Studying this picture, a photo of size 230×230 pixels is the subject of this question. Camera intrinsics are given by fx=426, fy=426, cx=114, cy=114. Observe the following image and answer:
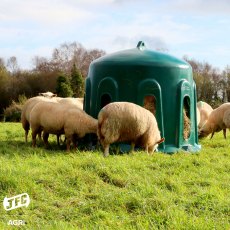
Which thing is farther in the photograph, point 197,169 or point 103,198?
point 197,169

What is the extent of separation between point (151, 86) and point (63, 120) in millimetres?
2496

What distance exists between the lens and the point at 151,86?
1135 cm

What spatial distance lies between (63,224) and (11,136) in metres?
11.2

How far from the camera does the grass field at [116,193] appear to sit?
5516 millimetres

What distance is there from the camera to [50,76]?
4262 centimetres

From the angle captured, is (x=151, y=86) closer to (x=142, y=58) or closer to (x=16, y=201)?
(x=142, y=58)

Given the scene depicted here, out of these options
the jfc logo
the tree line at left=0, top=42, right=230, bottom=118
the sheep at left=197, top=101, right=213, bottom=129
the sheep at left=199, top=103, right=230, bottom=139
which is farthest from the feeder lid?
the tree line at left=0, top=42, right=230, bottom=118

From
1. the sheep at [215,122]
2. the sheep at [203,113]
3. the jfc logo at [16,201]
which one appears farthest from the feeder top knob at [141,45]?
the jfc logo at [16,201]

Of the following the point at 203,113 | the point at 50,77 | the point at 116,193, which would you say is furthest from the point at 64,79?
the point at 116,193

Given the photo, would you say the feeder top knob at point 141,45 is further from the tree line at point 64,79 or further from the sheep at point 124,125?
the tree line at point 64,79

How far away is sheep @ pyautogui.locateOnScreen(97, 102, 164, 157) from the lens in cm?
998

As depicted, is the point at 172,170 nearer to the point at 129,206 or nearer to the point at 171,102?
the point at 129,206

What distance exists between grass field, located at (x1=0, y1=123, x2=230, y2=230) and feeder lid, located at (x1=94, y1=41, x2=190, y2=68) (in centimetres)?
331

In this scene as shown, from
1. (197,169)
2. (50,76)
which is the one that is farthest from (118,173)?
(50,76)
